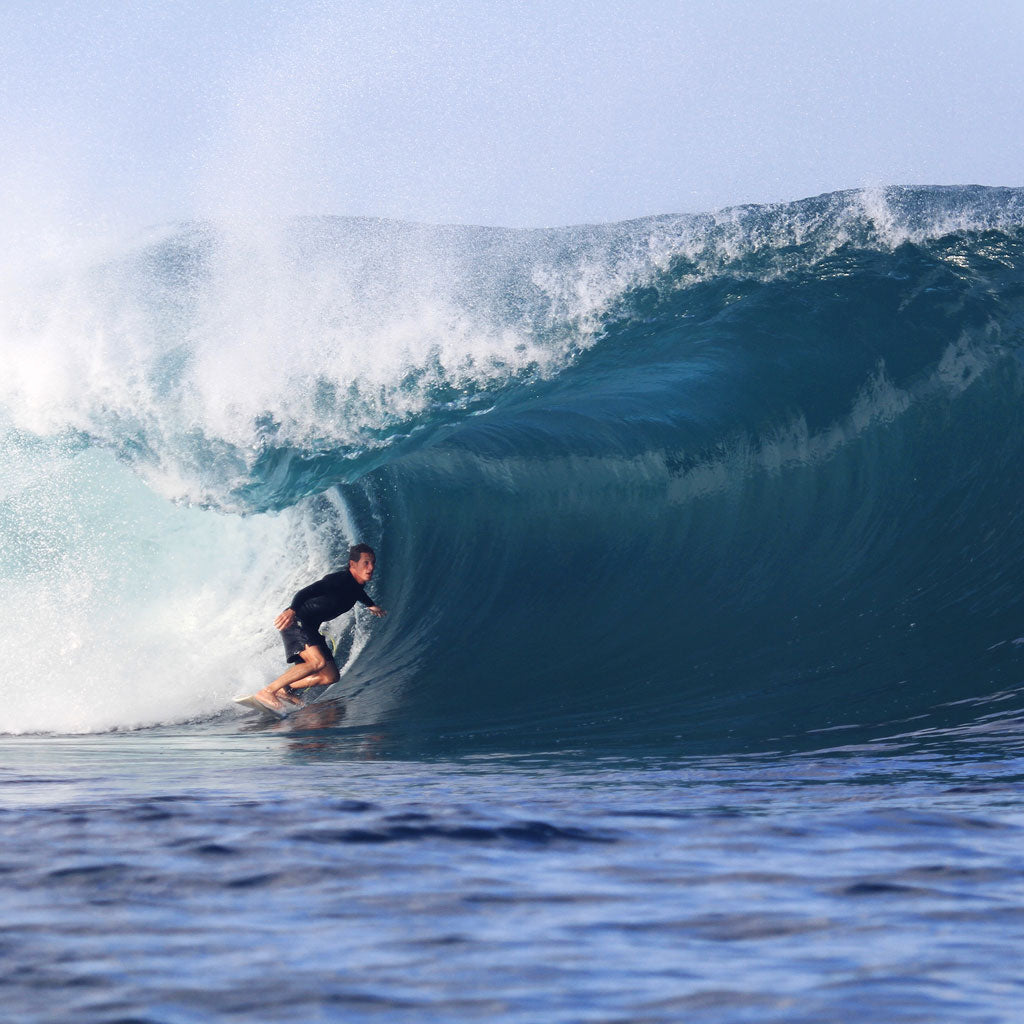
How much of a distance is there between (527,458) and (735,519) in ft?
5.99

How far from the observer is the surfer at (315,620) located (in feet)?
25.8

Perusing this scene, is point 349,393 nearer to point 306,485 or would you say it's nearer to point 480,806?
point 306,485

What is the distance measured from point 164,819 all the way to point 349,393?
5.89 meters

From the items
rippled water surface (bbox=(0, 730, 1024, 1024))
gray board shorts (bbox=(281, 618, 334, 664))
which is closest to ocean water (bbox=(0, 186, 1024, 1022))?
rippled water surface (bbox=(0, 730, 1024, 1024))

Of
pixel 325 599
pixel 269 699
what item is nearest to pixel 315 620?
pixel 325 599

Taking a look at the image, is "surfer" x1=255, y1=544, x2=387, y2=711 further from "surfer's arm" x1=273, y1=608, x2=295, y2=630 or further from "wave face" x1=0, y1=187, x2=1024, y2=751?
"wave face" x1=0, y1=187, x2=1024, y2=751

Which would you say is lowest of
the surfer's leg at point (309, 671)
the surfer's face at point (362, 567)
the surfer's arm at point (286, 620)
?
the surfer's leg at point (309, 671)

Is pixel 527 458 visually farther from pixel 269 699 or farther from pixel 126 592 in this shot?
pixel 269 699

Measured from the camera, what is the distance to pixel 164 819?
3891 mm

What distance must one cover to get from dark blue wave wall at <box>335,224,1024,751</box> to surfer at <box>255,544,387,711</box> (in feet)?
1.75

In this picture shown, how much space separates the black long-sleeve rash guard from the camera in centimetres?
786

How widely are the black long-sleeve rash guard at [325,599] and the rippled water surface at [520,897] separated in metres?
3.08

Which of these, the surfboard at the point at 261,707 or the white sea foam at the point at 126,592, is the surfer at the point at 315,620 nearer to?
the surfboard at the point at 261,707

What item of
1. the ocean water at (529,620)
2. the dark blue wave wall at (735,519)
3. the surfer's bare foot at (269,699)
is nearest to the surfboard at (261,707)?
the surfer's bare foot at (269,699)
